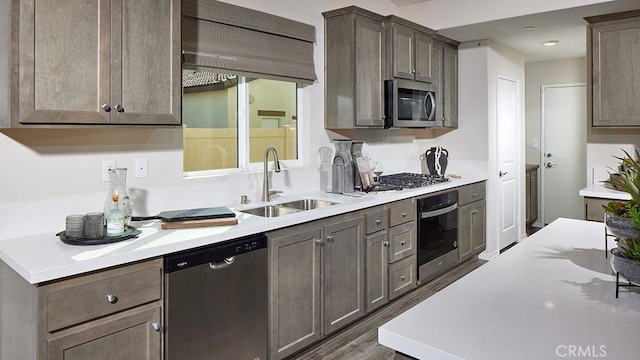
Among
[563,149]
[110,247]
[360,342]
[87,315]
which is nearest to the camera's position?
[87,315]

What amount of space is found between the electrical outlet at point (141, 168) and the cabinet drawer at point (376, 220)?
59.0 inches

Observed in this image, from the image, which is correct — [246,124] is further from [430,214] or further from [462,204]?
[462,204]

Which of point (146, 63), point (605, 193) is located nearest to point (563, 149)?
point (605, 193)

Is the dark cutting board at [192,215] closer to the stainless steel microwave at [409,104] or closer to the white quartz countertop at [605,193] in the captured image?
the stainless steel microwave at [409,104]

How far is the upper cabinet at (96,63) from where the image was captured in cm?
181

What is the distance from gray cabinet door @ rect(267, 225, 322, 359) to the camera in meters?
2.51

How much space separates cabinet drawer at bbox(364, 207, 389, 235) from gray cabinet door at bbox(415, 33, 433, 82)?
4.96ft

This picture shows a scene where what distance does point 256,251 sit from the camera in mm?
2348

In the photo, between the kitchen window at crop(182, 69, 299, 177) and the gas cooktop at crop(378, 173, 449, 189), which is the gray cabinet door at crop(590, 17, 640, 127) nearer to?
the gas cooktop at crop(378, 173, 449, 189)

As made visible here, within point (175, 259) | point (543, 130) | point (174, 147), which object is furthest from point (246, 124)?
point (543, 130)

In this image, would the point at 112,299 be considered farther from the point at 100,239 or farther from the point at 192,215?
the point at 192,215

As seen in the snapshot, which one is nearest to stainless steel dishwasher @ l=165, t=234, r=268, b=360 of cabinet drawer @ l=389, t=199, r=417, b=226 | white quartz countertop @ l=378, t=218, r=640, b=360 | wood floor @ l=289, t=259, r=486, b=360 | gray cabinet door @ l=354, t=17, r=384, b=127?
wood floor @ l=289, t=259, r=486, b=360

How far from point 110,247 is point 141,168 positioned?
74 centimetres

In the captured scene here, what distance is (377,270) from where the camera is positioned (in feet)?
11.0
